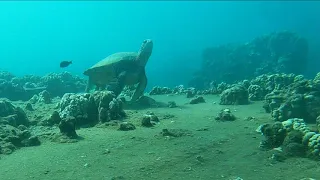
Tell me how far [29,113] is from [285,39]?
3225cm

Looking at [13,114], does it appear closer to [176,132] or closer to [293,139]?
[176,132]

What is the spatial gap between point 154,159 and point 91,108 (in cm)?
441

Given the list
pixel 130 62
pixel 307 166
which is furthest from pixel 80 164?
pixel 130 62

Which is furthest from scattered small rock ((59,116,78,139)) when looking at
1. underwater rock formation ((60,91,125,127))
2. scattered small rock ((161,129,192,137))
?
scattered small rock ((161,129,192,137))

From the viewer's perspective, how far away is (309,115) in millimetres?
8711

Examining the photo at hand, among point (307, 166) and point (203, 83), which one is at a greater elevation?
point (203, 83)

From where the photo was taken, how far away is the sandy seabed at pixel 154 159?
4824mm

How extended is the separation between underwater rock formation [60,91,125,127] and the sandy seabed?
1.15 m

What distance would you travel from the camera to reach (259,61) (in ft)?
113

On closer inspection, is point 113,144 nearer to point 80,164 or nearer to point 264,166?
point 80,164

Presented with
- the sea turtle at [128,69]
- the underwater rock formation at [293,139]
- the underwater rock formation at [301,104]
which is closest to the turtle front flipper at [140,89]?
the sea turtle at [128,69]

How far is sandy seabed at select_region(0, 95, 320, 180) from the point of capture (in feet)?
15.8

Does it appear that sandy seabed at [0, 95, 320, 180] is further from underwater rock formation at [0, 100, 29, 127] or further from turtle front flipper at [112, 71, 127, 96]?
turtle front flipper at [112, 71, 127, 96]

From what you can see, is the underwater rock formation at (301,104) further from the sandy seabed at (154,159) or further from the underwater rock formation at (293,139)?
the underwater rock formation at (293,139)
